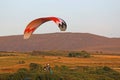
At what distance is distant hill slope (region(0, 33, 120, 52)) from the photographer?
460ft

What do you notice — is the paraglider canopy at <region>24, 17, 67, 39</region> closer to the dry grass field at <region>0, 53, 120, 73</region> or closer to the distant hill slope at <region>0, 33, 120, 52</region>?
the dry grass field at <region>0, 53, 120, 73</region>

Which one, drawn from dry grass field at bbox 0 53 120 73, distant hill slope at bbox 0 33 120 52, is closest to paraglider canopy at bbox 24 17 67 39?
dry grass field at bbox 0 53 120 73

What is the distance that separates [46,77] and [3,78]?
10.9ft

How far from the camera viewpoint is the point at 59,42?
14775 cm

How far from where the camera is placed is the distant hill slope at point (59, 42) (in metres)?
140

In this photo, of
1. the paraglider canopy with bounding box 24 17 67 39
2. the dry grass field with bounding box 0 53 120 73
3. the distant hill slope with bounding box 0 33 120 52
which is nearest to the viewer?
the paraglider canopy with bounding box 24 17 67 39

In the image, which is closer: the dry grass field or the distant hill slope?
the dry grass field

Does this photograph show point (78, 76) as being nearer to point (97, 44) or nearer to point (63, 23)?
point (63, 23)

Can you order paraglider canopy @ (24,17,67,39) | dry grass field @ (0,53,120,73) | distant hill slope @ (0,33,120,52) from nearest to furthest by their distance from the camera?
paraglider canopy @ (24,17,67,39)
dry grass field @ (0,53,120,73)
distant hill slope @ (0,33,120,52)

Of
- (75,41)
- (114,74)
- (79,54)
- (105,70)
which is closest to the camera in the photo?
(114,74)

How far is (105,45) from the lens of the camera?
137250 mm

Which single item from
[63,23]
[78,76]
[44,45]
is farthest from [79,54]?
[44,45]

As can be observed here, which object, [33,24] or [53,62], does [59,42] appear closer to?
[53,62]

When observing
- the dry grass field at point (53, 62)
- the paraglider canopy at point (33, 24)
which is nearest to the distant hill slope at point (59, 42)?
the dry grass field at point (53, 62)
